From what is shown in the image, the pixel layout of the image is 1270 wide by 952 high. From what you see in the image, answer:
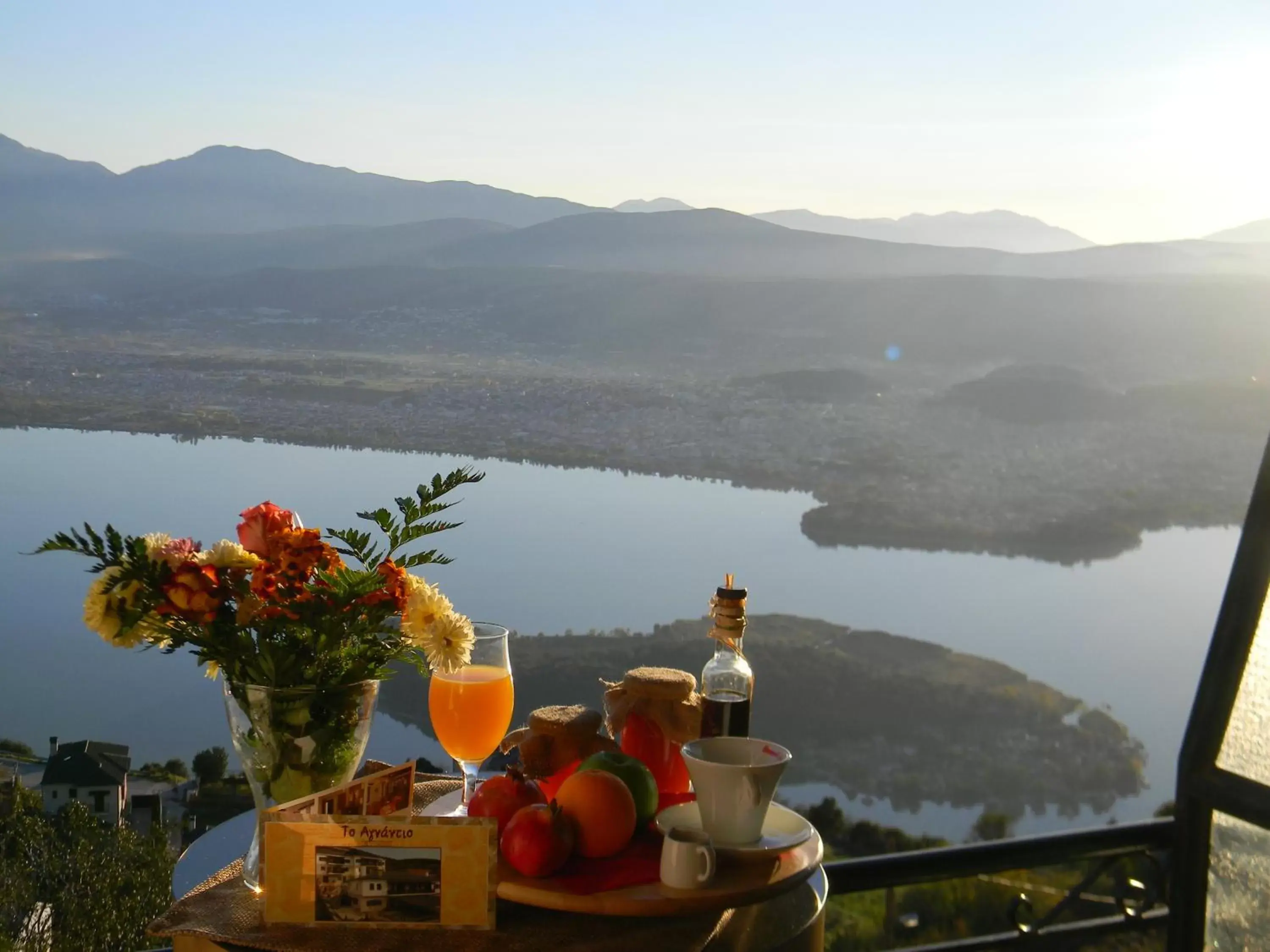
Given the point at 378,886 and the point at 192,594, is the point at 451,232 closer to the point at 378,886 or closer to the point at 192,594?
the point at 192,594

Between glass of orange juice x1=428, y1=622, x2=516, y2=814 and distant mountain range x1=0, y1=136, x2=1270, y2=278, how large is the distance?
7.74m

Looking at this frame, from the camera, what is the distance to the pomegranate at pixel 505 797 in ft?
3.24

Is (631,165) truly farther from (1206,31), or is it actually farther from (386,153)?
(1206,31)

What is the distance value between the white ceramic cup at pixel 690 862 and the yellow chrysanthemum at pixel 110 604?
554mm

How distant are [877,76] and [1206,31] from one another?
2.30m

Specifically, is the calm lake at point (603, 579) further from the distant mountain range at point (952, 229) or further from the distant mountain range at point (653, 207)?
the distant mountain range at point (653, 207)

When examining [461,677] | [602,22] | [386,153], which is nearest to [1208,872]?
[461,677]

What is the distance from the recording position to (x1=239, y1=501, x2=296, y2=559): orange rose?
1.00 metres

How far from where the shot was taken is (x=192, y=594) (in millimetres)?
940

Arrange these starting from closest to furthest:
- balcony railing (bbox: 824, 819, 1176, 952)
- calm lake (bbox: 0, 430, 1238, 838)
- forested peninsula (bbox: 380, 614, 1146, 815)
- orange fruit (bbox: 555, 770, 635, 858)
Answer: orange fruit (bbox: 555, 770, 635, 858), balcony railing (bbox: 824, 819, 1176, 952), calm lake (bbox: 0, 430, 1238, 838), forested peninsula (bbox: 380, 614, 1146, 815)

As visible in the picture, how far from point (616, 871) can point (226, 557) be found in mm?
484

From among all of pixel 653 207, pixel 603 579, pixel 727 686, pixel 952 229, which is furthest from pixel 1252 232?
pixel 727 686

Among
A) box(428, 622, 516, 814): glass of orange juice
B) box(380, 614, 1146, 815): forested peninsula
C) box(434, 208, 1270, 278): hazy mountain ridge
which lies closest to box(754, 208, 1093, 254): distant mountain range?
box(434, 208, 1270, 278): hazy mountain ridge

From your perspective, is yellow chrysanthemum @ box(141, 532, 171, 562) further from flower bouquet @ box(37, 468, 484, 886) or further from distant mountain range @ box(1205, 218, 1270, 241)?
distant mountain range @ box(1205, 218, 1270, 241)
